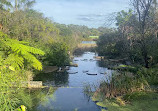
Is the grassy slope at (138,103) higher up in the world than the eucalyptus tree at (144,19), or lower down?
lower down

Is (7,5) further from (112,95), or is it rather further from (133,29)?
(112,95)

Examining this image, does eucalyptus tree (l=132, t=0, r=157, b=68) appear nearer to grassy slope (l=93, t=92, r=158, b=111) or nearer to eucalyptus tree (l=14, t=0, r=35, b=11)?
grassy slope (l=93, t=92, r=158, b=111)

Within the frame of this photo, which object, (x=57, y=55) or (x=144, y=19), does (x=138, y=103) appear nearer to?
(x=144, y=19)

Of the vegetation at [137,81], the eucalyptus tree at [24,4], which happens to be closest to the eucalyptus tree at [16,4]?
the eucalyptus tree at [24,4]

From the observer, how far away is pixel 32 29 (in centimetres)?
1542

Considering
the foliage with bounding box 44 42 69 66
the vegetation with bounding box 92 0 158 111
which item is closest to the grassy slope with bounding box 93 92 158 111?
the vegetation with bounding box 92 0 158 111

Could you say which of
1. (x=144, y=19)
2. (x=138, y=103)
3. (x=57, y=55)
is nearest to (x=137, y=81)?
(x=138, y=103)

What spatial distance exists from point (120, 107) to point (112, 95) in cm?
95

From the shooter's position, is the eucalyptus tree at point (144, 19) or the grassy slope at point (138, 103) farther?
the eucalyptus tree at point (144, 19)

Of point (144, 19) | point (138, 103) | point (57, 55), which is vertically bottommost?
point (138, 103)

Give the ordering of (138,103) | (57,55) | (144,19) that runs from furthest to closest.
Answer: (57,55), (144,19), (138,103)

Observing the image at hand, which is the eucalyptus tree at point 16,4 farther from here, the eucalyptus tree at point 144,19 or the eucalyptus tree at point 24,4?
the eucalyptus tree at point 144,19

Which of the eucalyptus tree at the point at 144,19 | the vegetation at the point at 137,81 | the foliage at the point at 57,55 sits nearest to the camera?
the vegetation at the point at 137,81

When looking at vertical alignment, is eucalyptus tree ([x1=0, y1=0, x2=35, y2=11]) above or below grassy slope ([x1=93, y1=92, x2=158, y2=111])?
above
